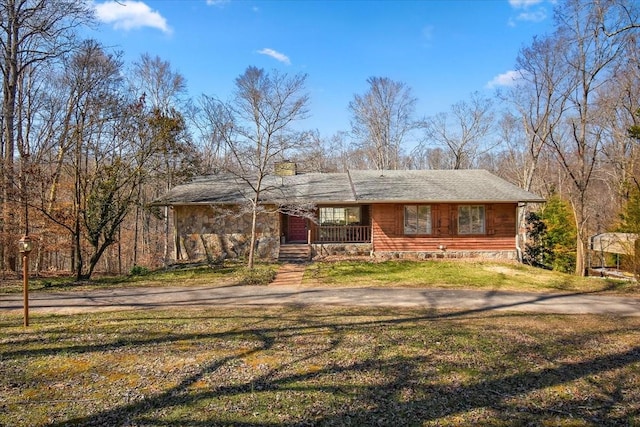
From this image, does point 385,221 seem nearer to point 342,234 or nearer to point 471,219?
point 342,234

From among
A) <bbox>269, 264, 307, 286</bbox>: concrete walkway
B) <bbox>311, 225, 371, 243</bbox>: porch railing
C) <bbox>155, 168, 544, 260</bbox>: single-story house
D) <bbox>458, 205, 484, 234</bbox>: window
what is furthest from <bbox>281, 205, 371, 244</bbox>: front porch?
<bbox>458, 205, 484, 234</bbox>: window

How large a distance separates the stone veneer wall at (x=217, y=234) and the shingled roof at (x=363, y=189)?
80 centimetres

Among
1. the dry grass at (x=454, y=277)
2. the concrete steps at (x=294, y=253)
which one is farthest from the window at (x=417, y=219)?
the concrete steps at (x=294, y=253)

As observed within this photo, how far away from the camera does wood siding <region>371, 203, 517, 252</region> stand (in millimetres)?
15742

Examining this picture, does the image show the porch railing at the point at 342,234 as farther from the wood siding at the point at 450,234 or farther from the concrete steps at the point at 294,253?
the wood siding at the point at 450,234

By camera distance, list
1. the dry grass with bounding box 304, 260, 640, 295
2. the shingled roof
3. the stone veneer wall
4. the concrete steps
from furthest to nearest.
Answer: the stone veneer wall → the concrete steps → the shingled roof → the dry grass with bounding box 304, 260, 640, 295

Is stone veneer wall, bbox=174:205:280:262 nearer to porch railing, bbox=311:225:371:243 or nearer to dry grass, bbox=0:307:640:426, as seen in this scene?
porch railing, bbox=311:225:371:243

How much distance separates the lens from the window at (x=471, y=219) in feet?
52.0

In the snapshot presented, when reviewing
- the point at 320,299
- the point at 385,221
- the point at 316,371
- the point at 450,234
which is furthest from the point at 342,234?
the point at 316,371

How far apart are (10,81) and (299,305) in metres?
13.7

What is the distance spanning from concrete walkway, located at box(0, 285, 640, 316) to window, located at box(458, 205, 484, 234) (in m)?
6.14

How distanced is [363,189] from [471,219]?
4732mm

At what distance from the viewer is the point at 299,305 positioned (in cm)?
818

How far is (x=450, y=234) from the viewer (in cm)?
1578
